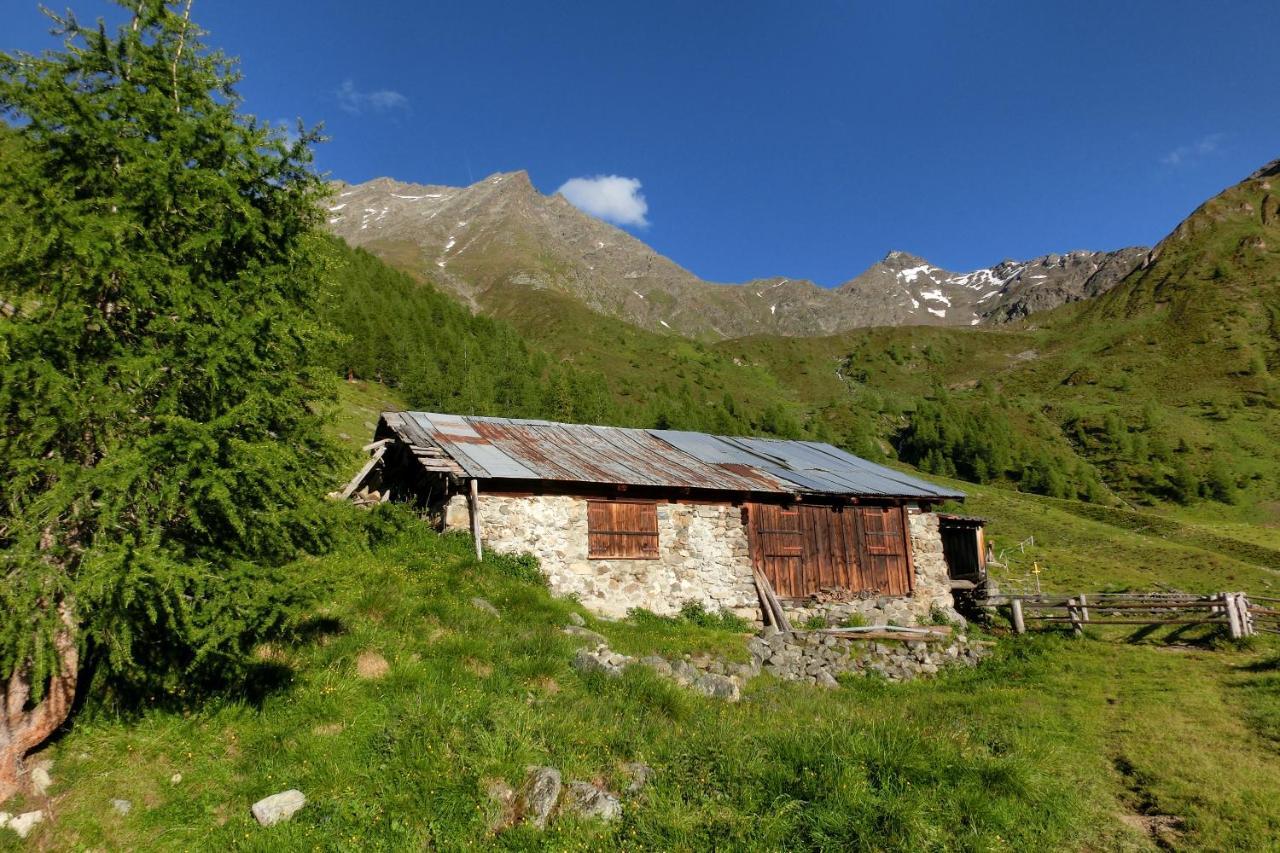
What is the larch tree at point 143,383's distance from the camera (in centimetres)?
575

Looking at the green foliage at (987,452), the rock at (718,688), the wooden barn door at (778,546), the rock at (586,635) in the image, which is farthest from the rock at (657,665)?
the green foliage at (987,452)

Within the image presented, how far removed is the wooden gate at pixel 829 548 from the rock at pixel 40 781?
17.1 m

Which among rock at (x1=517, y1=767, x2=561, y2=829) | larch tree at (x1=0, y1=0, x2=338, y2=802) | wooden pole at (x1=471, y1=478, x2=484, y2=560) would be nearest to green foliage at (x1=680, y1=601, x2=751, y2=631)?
wooden pole at (x1=471, y1=478, x2=484, y2=560)

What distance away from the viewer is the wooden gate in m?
20.7

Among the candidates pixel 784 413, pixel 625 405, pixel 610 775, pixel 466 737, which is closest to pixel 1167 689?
pixel 610 775

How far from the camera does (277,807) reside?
19.7 ft

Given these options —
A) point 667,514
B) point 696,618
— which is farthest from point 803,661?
point 667,514

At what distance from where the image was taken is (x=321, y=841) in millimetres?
5781

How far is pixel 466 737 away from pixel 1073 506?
78901 mm

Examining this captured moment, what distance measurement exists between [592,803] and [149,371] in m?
6.33

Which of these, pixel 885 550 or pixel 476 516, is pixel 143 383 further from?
pixel 885 550

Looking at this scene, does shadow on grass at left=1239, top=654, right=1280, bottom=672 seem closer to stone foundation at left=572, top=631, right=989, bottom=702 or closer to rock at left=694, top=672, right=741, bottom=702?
stone foundation at left=572, top=631, right=989, bottom=702

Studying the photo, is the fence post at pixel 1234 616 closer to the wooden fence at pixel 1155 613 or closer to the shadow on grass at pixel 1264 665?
the wooden fence at pixel 1155 613

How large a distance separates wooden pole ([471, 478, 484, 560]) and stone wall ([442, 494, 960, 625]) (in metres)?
0.25
